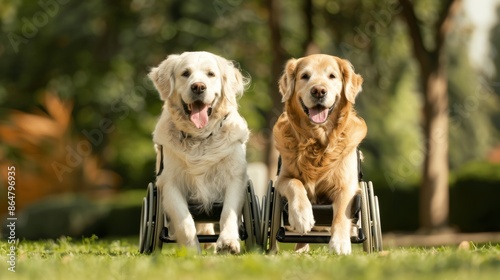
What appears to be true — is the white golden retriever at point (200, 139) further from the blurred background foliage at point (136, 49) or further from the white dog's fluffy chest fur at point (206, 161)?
the blurred background foliage at point (136, 49)

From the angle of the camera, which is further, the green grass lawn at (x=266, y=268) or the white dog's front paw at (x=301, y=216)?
the white dog's front paw at (x=301, y=216)

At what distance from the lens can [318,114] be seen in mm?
6125

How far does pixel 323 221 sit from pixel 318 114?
0.80 m

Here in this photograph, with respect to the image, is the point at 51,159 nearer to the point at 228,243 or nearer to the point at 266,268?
the point at 228,243

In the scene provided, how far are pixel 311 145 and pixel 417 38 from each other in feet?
31.0

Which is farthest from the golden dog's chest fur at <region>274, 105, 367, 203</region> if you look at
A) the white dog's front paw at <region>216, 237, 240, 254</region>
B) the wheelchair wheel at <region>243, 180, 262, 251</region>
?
the white dog's front paw at <region>216, 237, 240, 254</region>

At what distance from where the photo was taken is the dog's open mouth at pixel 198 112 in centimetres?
625

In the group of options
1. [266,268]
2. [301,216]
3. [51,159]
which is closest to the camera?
[266,268]

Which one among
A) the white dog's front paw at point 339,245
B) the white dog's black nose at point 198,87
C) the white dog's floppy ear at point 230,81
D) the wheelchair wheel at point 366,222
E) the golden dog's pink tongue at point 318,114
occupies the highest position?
the white dog's floppy ear at point 230,81

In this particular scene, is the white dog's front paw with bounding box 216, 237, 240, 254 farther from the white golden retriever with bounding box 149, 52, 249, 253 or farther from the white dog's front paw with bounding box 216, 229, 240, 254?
the white golden retriever with bounding box 149, 52, 249, 253

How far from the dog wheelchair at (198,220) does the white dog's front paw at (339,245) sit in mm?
644

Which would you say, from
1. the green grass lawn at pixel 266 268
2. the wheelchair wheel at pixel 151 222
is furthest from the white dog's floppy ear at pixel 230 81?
the green grass lawn at pixel 266 268

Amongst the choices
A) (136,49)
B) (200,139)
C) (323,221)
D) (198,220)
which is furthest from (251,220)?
(136,49)

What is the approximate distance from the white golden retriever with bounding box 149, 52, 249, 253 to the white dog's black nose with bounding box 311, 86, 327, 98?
0.70 meters
